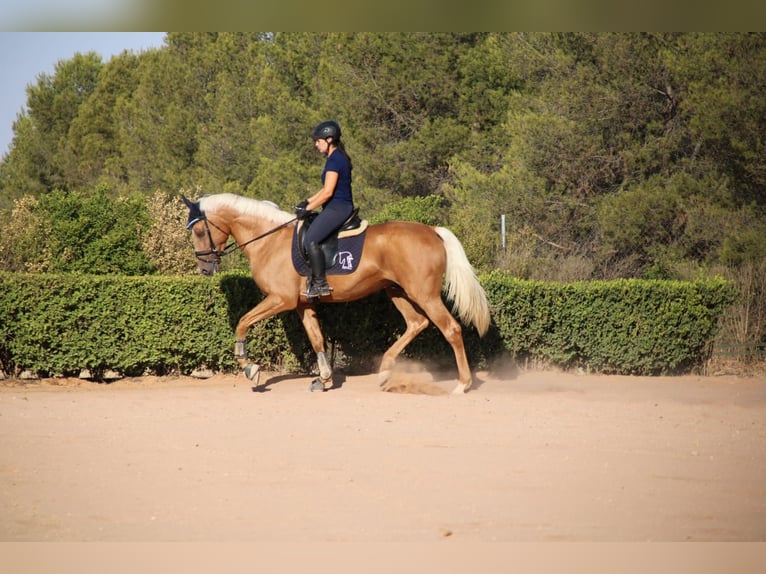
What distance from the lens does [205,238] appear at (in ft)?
37.6

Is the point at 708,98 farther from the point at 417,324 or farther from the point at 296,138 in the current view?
the point at 296,138

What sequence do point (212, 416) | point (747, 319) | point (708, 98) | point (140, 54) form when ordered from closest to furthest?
point (212, 416) → point (747, 319) → point (708, 98) → point (140, 54)

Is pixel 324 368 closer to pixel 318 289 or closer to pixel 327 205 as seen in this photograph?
pixel 318 289

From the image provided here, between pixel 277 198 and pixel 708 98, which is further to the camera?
pixel 277 198

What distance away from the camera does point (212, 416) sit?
966 centimetres

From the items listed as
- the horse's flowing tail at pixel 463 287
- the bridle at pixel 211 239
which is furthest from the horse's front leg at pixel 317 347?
the horse's flowing tail at pixel 463 287

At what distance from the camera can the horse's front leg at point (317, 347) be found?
1117 cm

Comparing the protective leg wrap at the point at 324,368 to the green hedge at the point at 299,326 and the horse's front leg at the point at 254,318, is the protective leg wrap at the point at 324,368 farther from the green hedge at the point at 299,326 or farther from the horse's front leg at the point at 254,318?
the green hedge at the point at 299,326

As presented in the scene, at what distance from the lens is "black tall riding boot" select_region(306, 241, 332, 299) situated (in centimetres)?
1073

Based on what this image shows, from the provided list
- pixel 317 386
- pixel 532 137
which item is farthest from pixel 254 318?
pixel 532 137

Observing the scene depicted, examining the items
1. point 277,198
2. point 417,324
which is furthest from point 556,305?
point 277,198

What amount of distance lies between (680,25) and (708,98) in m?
14.0

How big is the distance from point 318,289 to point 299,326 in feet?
6.09

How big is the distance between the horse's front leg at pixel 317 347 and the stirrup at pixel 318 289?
23.8 inches
